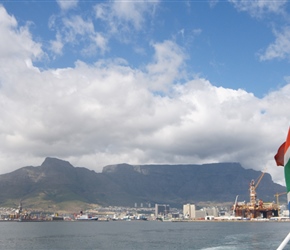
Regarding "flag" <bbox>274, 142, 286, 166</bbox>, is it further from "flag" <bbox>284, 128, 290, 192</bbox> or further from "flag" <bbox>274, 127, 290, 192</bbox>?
"flag" <bbox>284, 128, 290, 192</bbox>

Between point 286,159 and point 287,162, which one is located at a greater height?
point 286,159

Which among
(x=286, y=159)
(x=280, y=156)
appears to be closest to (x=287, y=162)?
(x=286, y=159)

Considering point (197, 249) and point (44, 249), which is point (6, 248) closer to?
point (44, 249)

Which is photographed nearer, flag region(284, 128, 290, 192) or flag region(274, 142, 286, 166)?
flag region(284, 128, 290, 192)

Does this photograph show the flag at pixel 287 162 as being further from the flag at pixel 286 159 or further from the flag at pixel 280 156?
the flag at pixel 280 156

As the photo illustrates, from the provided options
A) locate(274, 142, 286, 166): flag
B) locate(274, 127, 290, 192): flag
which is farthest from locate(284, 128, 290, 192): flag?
locate(274, 142, 286, 166): flag

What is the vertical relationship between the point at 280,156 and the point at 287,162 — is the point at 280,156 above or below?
above

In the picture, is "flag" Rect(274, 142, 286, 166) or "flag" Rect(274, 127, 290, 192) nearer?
"flag" Rect(274, 127, 290, 192)

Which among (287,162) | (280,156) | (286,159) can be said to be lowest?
(287,162)

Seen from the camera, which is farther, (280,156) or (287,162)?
(280,156)

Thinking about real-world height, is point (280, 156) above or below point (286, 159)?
above

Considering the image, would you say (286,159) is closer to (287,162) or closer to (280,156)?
(287,162)

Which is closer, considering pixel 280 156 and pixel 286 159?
pixel 286 159

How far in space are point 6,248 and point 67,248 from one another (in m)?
18.4
